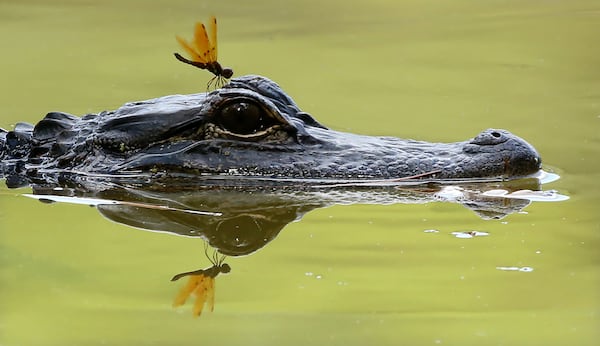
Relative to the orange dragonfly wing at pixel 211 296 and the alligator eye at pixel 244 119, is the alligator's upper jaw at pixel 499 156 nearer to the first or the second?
the alligator eye at pixel 244 119

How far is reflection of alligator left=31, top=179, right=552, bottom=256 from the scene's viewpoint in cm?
641

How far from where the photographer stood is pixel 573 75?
11656mm

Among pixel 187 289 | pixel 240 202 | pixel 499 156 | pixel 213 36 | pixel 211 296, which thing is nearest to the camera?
pixel 211 296

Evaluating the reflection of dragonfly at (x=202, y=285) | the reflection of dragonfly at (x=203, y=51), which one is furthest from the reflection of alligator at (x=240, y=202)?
the reflection of dragonfly at (x=203, y=51)

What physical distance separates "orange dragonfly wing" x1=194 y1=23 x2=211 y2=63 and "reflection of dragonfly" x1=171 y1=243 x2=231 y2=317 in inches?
93.2

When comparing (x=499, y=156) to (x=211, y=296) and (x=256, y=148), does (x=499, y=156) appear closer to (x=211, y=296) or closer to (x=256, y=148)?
(x=256, y=148)

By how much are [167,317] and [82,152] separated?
293cm

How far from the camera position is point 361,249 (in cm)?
593

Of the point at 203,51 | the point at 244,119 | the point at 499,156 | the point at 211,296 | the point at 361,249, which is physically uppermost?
the point at 203,51

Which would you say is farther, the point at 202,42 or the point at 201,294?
the point at 202,42

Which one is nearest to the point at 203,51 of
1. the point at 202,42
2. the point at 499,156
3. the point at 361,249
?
the point at 202,42

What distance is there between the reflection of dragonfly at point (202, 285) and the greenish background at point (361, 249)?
0.05m

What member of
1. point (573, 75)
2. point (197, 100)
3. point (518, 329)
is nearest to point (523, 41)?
point (573, 75)

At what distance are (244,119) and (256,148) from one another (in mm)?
196
